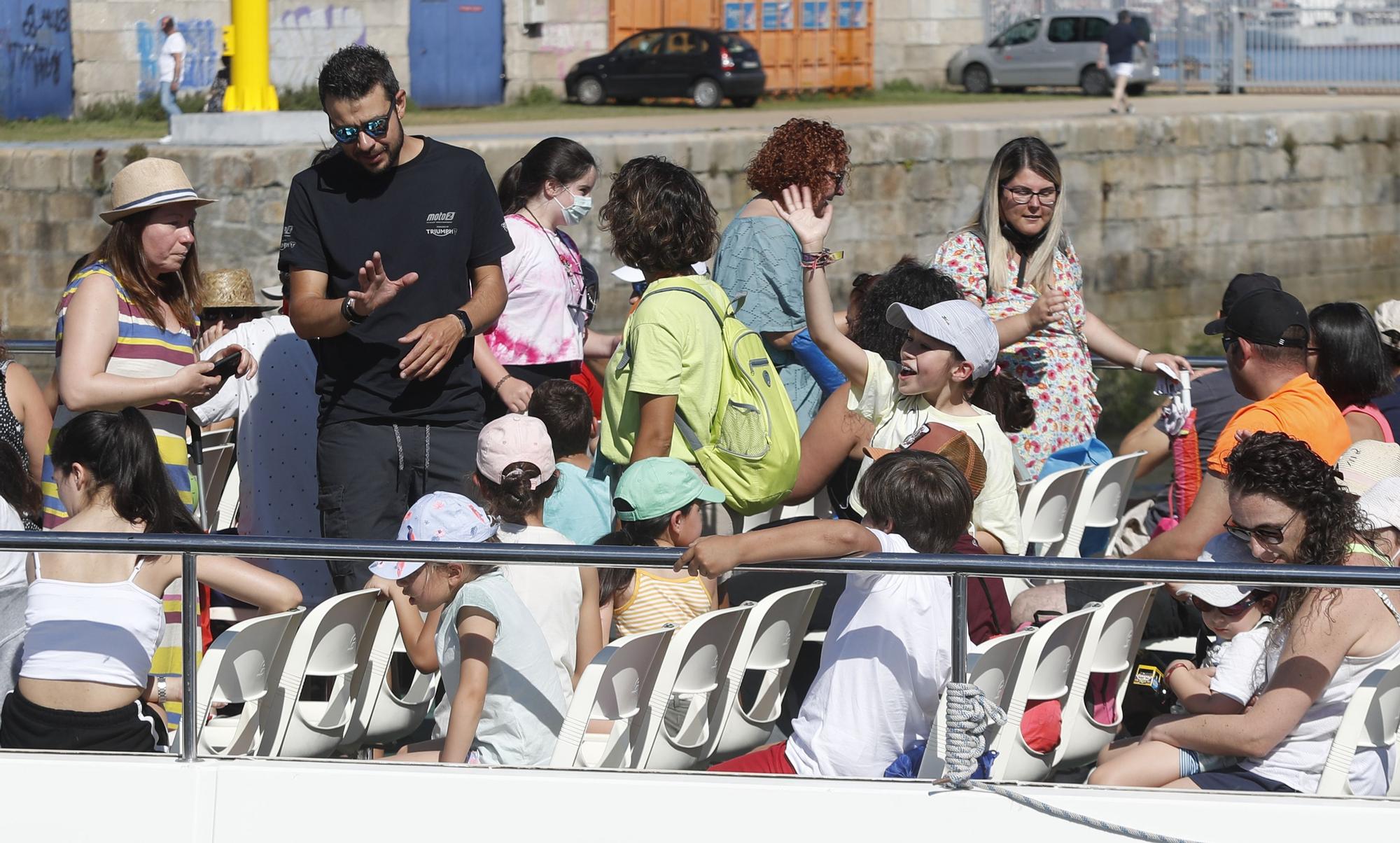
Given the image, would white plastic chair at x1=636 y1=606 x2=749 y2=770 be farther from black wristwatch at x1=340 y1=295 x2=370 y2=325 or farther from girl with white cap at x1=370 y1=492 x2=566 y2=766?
black wristwatch at x1=340 y1=295 x2=370 y2=325

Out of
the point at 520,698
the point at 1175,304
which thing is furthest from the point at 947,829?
the point at 1175,304

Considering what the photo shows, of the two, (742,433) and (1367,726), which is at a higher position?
(742,433)

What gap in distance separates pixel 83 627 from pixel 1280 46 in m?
22.5

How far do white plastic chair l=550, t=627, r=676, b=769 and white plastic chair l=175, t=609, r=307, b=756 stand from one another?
64 centimetres

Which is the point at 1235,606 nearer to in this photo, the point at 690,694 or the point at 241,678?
the point at 690,694

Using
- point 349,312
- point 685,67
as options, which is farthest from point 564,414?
point 685,67

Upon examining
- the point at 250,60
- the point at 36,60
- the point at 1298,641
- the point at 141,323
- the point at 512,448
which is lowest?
the point at 1298,641

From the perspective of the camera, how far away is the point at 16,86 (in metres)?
A: 19.9

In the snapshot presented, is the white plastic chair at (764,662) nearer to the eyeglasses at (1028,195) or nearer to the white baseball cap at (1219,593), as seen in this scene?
the white baseball cap at (1219,593)

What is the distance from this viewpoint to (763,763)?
3.37 meters

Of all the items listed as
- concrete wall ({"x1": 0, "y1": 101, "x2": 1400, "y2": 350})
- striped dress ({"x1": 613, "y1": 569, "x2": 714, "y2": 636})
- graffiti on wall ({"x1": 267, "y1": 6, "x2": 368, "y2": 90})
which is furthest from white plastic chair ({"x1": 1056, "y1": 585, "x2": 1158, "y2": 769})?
graffiti on wall ({"x1": 267, "y1": 6, "x2": 368, "y2": 90})

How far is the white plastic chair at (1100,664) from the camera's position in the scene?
344 cm

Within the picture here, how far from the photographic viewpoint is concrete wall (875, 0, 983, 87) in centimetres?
→ 2538

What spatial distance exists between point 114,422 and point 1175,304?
1574cm
